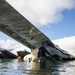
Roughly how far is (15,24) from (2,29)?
2477 mm

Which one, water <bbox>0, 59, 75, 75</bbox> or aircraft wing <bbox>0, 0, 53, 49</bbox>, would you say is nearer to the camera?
water <bbox>0, 59, 75, 75</bbox>

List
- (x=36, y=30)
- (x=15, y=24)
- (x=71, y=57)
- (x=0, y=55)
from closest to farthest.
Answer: (x=15, y=24)
(x=36, y=30)
(x=71, y=57)
(x=0, y=55)

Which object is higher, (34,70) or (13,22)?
(13,22)

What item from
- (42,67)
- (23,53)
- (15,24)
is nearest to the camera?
(42,67)

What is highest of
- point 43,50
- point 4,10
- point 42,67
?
point 4,10

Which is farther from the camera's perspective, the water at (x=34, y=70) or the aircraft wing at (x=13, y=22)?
the aircraft wing at (x=13, y=22)

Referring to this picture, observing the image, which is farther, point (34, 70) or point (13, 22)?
point (13, 22)

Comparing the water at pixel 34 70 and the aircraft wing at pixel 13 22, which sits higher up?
the aircraft wing at pixel 13 22

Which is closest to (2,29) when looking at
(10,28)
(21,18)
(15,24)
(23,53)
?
(10,28)

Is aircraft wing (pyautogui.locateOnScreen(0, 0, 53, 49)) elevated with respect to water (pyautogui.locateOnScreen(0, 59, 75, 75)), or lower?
elevated

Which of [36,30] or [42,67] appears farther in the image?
[36,30]

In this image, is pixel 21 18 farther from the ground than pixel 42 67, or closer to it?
farther from the ground

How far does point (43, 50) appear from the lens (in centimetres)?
1783

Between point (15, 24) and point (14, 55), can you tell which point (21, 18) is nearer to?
point (15, 24)
